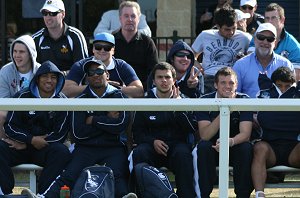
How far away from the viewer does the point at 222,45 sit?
8.91 metres

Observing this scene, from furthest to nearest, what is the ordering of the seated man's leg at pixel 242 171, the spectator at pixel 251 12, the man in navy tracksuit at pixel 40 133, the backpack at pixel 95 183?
the spectator at pixel 251 12
the man in navy tracksuit at pixel 40 133
the seated man's leg at pixel 242 171
the backpack at pixel 95 183

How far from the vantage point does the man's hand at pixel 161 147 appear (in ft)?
24.6

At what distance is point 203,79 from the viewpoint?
28.5 feet

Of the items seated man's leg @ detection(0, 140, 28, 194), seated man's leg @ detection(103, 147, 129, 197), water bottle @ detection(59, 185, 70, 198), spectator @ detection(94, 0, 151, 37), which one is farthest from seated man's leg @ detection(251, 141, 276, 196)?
spectator @ detection(94, 0, 151, 37)

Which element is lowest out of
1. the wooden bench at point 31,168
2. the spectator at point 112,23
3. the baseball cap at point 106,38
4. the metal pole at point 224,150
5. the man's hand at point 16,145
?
the wooden bench at point 31,168

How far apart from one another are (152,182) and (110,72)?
5.30 ft

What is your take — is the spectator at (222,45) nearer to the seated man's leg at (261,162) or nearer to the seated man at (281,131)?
the seated man at (281,131)

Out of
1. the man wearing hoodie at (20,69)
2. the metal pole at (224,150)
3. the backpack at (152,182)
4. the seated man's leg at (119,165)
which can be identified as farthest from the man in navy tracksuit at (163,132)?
the metal pole at (224,150)

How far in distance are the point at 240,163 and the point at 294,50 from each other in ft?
6.76

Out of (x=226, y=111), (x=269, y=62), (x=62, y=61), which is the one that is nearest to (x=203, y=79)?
(x=269, y=62)

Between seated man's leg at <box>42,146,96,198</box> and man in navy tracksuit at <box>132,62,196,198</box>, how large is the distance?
0.35m

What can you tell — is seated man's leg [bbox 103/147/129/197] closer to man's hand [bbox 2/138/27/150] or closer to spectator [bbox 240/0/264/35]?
man's hand [bbox 2/138/27/150]

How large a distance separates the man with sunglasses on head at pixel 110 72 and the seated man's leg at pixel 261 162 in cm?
120

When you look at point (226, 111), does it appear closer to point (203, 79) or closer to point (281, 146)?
point (281, 146)
